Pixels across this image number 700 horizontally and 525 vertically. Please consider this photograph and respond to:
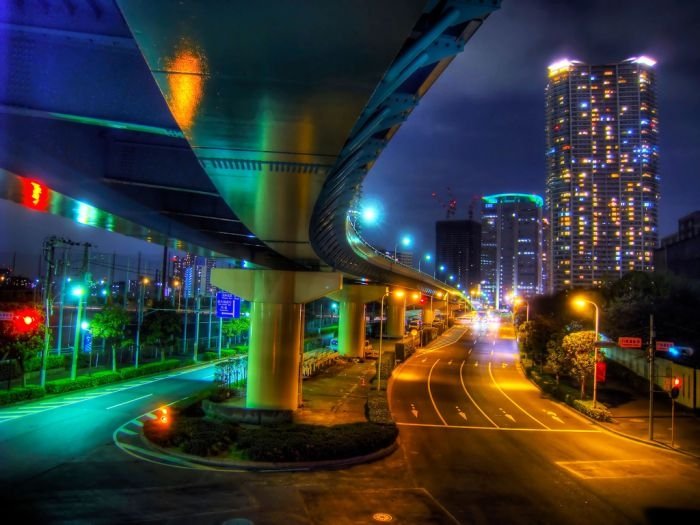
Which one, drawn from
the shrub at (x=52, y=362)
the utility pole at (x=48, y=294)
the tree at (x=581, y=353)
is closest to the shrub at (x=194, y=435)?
the utility pole at (x=48, y=294)

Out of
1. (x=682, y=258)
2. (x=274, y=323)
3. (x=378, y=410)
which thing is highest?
(x=682, y=258)

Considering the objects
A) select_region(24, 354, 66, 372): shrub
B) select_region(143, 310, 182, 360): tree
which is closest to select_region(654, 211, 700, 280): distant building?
select_region(143, 310, 182, 360): tree

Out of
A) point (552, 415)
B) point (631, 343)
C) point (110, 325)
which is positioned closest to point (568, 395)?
point (552, 415)

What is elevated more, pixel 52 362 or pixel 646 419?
pixel 52 362

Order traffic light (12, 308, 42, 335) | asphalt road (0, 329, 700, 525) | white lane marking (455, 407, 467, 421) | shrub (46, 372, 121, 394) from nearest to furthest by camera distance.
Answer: asphalt road (0, 329, 700, 525)
traffic light (12, 308, 42, 335)
white lane marking (455, 407, 467, 421)
shrub (46, 372, 121, 394)

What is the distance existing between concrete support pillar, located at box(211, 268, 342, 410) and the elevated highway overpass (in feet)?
33.2

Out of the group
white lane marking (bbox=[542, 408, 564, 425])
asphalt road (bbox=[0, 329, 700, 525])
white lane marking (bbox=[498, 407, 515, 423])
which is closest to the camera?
asphalt road (bbox=[0, 329, 700, 525])

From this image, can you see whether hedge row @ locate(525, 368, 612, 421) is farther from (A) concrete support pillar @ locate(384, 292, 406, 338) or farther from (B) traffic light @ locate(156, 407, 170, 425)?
(A) concrete support pillar @ locate(384, 292, 406, 338)

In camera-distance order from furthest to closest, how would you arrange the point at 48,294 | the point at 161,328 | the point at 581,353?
the point at 161,328 < the point at 581,353 < the point at 48,294

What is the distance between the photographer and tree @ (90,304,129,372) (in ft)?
128

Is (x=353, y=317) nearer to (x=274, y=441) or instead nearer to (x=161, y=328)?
(x=161, y=328)

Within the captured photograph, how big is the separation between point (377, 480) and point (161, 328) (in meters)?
33.3

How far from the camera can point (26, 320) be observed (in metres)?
25.8

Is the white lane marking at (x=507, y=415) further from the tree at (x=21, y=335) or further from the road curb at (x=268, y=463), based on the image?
the tree at (x=21, y=335)
